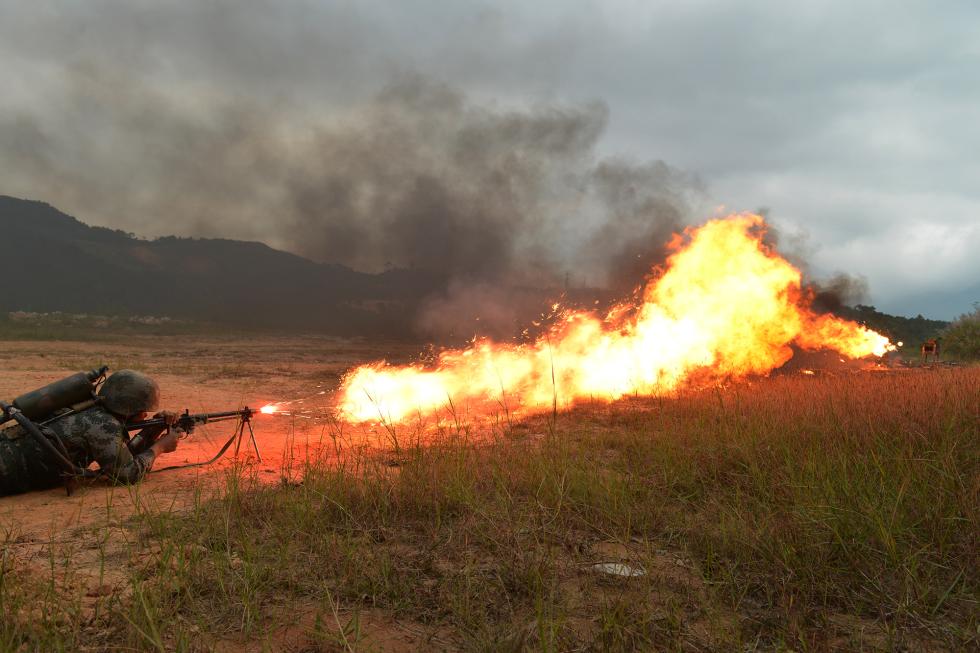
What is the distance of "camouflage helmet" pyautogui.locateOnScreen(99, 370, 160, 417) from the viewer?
6.74m

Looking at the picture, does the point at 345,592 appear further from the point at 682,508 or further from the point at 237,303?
the point at 237,303

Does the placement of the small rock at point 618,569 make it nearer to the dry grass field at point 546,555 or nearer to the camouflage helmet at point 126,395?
the dry grass field at point 546,555

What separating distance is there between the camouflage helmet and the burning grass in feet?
7.34

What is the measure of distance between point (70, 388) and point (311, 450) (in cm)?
356

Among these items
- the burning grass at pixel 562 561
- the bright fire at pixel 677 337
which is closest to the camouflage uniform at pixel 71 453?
the burning grass at pixel 562 561

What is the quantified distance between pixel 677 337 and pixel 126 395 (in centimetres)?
1344

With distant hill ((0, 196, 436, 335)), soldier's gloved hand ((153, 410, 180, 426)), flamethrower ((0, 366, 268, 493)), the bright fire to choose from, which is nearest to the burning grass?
flamethrower ((0, 366, 268, 493))

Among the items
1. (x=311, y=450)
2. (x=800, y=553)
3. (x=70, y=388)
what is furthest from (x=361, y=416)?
(x=800, y=553)

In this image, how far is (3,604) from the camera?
10.3 feet

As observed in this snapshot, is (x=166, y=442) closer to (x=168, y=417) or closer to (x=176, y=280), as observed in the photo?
(x=168, y=417)

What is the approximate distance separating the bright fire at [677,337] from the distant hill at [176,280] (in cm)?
6604

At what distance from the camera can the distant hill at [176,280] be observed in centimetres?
10338

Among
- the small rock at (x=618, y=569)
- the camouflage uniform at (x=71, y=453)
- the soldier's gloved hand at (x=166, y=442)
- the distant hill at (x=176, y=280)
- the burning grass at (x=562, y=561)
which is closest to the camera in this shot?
the burning grass at (x=562, y=561)

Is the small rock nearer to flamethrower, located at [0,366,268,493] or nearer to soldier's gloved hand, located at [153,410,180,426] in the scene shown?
flamethrower, located at [0,366,268,493]
